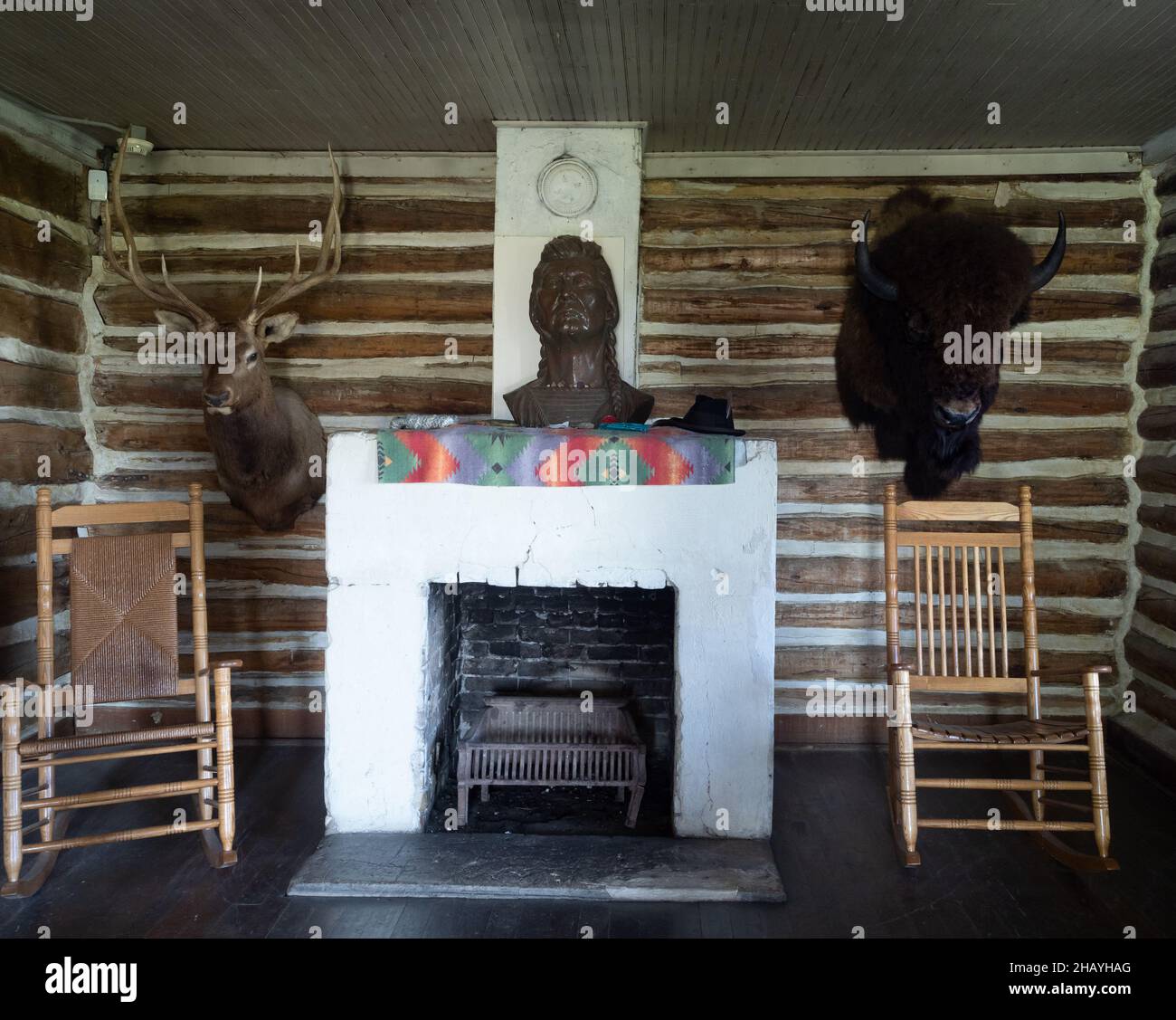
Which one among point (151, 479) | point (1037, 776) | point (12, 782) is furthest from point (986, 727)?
point (151, 479)

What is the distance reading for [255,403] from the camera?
414 centimetres

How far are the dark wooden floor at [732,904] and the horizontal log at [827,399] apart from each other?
2.18 m

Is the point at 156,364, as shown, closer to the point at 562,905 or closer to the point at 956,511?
the point at 562,905

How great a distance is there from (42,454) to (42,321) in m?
0.73

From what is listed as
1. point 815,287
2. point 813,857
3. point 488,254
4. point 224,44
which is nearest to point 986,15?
point 815,287

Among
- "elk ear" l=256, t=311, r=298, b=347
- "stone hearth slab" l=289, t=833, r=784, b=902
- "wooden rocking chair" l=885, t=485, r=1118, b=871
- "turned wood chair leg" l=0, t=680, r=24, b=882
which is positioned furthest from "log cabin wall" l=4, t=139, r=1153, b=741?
"turned wood chair leg" l=0, t=680, r=24, b=882

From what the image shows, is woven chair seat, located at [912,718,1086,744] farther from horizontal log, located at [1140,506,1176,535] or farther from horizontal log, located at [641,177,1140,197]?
horizontal log, located at [641,177,1140,197]

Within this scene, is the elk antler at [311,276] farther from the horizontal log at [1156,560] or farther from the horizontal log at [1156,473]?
the horizontal log at [1156,560]

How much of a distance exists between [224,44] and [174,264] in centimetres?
166

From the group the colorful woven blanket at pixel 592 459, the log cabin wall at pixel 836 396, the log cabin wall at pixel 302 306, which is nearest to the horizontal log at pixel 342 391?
the log cabin wall at pixel 302 306

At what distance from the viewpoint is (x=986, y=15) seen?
3338 millimetres

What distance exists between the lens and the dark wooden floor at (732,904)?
9.83 feet

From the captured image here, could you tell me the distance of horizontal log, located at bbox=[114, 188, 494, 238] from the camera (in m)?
4.89

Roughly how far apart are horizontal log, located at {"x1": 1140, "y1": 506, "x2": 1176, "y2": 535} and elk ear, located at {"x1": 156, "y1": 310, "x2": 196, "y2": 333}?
5256 mm
